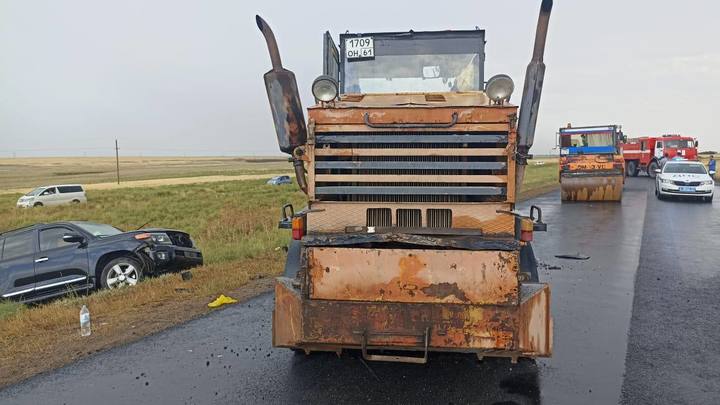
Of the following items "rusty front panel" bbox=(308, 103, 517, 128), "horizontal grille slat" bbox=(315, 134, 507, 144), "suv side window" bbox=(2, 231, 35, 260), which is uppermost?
"rusty front panel" bbox=(308, 103, 517, 128)

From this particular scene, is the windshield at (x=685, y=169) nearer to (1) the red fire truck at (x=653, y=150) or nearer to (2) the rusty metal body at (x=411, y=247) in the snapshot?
(1) the red fire truck at (x=653, y=150)

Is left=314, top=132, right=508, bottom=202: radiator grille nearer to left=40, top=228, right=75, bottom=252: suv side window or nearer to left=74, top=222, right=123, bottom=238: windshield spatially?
Result: left=74, top=222, right=123, bottom=238: windshield

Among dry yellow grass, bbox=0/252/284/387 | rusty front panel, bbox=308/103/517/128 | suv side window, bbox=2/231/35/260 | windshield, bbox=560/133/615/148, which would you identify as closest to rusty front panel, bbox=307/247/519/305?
rusty front panel, bbox=308/103/517/128

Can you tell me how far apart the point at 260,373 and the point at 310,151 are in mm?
2008

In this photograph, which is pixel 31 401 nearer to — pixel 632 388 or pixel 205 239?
pixel 632 388

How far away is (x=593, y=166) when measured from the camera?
2159 cm

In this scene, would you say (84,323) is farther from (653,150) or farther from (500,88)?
(653,150)

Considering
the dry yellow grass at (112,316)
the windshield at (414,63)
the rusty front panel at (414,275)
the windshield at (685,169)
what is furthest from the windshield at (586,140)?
the rusty front panel at (414,275)

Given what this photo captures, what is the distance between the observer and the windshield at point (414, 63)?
243 inches

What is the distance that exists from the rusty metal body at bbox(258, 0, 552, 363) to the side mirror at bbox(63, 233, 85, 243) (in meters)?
5.78

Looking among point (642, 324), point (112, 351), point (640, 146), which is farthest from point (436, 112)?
point (640, 146)

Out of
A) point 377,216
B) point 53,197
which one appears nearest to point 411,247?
point 377,216

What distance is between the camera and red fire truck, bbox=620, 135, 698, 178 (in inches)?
1480

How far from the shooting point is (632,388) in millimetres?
4375
